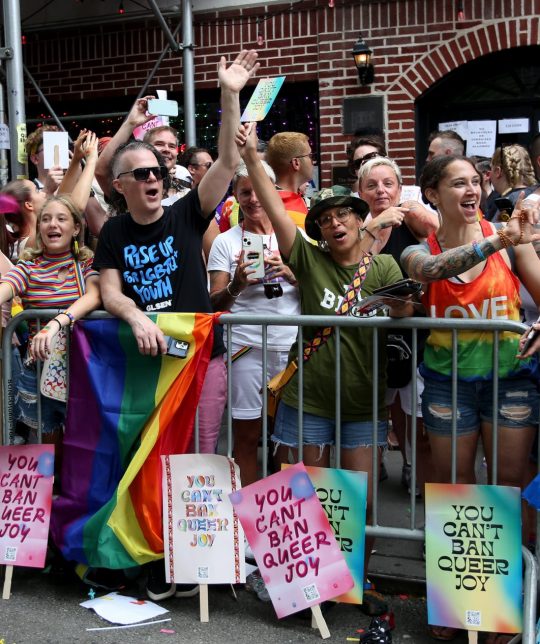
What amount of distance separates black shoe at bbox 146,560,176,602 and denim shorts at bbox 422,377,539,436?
148 cm

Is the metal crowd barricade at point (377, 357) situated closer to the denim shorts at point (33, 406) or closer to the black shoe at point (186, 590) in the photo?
the denim shorts at point (33, 406)

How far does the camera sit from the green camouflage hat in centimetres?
421

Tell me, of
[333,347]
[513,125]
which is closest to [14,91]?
[333,347]

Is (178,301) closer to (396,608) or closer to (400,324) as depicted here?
(400,324)

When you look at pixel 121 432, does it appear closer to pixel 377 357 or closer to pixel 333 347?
pixel 333 347

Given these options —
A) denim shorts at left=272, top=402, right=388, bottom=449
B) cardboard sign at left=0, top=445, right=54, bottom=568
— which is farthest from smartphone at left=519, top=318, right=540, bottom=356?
cardboard sign at left=0, top=445, right=54, bottom=568

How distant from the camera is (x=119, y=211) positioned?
4.97m

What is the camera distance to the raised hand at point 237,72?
4281mm

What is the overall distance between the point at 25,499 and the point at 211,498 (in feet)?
3.20

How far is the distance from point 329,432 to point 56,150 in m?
2.94

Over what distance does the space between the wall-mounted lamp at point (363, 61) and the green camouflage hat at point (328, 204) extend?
17.4 ft

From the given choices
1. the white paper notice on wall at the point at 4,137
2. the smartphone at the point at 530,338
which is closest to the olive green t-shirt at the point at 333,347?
the smartphone at the point at 530,338

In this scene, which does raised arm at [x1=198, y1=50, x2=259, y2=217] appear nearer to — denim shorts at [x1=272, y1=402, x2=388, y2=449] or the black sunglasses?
the black sunglasses

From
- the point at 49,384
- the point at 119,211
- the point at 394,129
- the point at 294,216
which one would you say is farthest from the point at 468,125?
the point at 49,384
